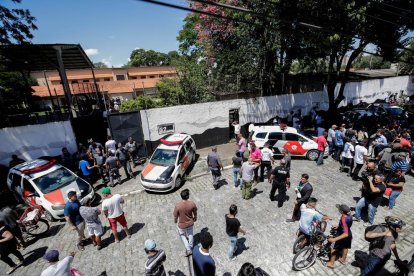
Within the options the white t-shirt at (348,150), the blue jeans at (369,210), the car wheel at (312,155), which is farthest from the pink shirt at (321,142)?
the blue jeans at (369,210)

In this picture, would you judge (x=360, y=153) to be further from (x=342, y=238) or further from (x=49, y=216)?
(x=49, y=216)

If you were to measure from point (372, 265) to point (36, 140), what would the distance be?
14.5 metres

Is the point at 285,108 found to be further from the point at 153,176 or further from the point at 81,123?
the point at 81,123

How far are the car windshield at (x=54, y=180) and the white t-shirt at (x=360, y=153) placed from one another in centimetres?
1166

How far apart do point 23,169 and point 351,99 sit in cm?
2695

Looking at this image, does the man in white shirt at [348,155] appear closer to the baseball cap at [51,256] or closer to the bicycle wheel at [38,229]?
the baseball cap at [51,256]

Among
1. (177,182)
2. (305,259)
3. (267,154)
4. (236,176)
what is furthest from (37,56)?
(305,259)

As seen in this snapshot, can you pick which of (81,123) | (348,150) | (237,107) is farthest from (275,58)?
(81,123)

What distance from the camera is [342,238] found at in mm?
5219

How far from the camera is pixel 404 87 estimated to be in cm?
2691

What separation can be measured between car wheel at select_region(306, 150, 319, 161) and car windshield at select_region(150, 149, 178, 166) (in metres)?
7.06

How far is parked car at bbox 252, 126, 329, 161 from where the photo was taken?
1181cm

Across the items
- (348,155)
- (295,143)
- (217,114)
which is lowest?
(348,155)

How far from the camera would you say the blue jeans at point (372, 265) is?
4713 mm
